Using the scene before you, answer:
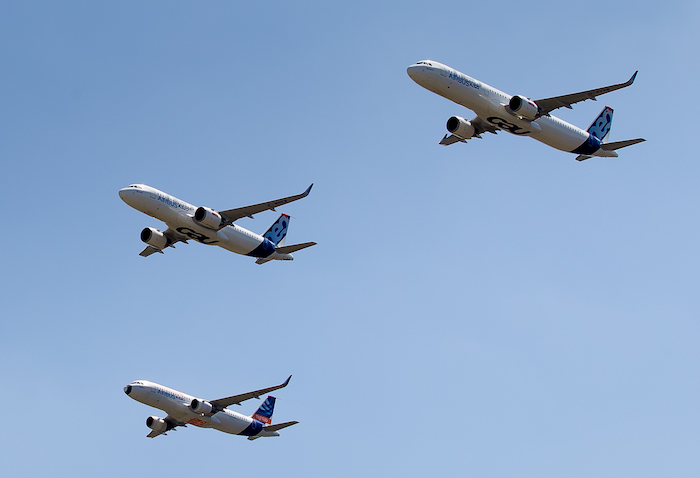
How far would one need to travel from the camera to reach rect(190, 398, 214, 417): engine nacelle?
65.4 meters

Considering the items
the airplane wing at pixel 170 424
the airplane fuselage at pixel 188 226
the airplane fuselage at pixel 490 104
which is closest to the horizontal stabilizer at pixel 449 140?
the airplane fuselage at pixel 490 104

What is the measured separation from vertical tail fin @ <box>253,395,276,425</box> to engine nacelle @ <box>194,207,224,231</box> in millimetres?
23819

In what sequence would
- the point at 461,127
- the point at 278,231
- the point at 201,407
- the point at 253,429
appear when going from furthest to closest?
the point at 253,429 < the point at 278,231 < the point at 201,407 < the point at 461,127

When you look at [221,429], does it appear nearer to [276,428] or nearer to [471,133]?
[276,428]

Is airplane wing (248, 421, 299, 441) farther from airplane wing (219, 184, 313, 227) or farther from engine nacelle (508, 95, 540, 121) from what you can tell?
engine nacelle (508, 95, 540, 121)

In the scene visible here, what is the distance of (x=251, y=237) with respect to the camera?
62.2 m

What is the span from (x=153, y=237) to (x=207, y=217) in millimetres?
6147

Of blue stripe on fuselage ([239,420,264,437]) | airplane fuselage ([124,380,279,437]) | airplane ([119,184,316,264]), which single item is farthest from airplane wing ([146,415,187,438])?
airplane ([119,184,316,264])

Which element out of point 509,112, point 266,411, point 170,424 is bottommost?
point 170,424

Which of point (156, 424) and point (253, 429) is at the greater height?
point (253, 429)

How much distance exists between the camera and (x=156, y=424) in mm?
68875

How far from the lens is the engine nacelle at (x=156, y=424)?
68875mm

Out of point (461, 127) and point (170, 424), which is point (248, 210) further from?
point (170, 424)

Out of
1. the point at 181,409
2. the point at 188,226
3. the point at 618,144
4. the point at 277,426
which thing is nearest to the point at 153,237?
the point at 188,226
